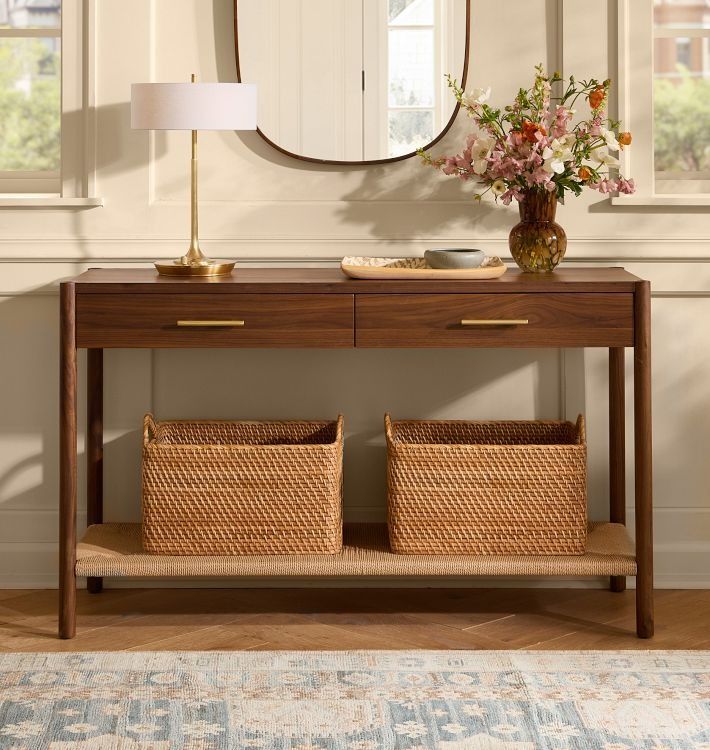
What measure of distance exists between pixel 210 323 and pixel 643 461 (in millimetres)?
1051

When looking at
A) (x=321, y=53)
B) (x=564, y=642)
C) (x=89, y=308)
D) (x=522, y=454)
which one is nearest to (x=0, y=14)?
(x=321, y=53)

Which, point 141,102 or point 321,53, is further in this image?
point 321,53

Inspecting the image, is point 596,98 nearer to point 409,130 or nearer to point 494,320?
point 409,130

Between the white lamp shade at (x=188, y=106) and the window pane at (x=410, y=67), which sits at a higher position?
the window pane at (x=410, y=67)

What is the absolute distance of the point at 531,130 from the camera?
250 cm

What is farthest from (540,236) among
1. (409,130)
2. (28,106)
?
(28,106)

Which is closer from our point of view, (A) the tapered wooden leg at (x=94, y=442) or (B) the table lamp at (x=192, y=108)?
(B) the table lamp at (x=192, y=108)

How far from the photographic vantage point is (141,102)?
2502 mm

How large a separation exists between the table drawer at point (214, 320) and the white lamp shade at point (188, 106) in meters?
0.43

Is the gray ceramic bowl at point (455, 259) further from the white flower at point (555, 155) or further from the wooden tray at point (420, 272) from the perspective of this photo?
the white flower at point (555, 155)

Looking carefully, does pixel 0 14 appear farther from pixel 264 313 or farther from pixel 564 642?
pixel 564 642

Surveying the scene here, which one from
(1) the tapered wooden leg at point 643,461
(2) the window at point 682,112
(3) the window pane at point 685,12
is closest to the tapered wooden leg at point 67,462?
(1) the tapered wooden leg at point 643,461

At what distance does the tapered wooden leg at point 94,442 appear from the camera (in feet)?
9.14

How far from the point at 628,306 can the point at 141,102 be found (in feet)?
4.09
